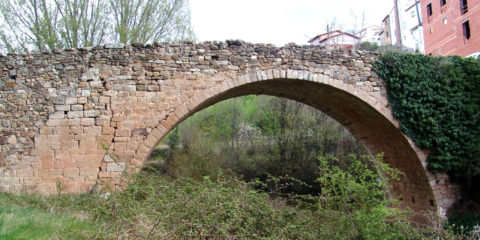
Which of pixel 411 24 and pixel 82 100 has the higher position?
pixel 411 24

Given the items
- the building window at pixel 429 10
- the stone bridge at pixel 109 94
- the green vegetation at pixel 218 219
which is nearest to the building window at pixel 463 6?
the building window at pixel 429 10

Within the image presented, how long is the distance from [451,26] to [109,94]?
46.4 feet

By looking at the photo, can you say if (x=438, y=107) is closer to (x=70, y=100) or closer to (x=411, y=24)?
(x=70, y=100)

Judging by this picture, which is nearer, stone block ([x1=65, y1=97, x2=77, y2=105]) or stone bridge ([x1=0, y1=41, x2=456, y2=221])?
stone bridge ([x1=0, y1=41, x2=456, y2=221])

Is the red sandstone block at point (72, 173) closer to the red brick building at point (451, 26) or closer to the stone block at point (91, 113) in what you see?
the stone block at point (91, 113)

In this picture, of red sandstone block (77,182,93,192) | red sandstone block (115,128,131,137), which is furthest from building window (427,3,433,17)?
red sandstone block (77,182,93,192)

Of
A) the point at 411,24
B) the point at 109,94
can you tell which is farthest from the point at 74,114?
the point at 411,24

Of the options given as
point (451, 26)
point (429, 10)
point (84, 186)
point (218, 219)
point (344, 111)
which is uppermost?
point (429, 10)

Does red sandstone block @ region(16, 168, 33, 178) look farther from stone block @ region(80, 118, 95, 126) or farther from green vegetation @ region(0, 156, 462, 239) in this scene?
green vegetation @ region(0, 156, 462, 239)

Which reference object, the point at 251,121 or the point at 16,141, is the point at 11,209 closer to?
the point at 16,141

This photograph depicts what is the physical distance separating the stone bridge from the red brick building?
826cm

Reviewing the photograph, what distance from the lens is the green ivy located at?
8.02 meters

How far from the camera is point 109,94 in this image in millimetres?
6742

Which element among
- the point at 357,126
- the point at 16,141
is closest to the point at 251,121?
the point at 357,126
